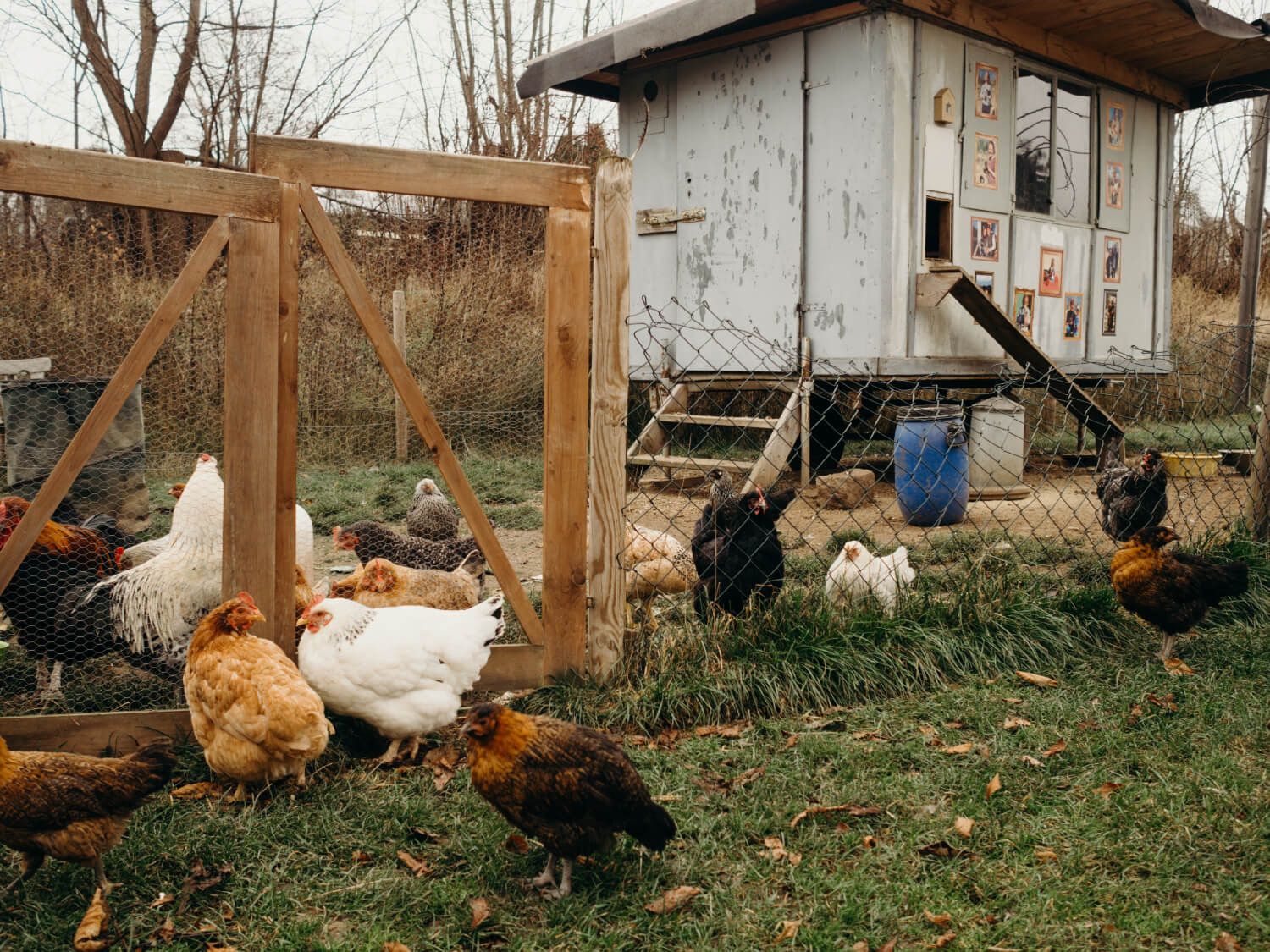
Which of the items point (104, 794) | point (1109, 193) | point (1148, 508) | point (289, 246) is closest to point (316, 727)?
point (104, 794)

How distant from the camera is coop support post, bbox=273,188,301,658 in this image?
302 cm

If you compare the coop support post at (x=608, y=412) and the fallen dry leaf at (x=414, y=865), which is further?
the coop support post at (x=608, y=412)

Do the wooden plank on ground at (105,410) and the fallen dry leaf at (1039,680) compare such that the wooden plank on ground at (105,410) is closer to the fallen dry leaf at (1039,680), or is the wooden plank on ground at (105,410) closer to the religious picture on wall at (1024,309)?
the fallen dry leaf at (1039,680)

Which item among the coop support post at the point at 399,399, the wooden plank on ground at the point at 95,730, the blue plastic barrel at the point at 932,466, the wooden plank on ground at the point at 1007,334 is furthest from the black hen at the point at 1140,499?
the coop support post at the point at 399,399

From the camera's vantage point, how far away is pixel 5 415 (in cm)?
587

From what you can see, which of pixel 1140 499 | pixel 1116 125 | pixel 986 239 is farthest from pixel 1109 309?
pixel 1140 499

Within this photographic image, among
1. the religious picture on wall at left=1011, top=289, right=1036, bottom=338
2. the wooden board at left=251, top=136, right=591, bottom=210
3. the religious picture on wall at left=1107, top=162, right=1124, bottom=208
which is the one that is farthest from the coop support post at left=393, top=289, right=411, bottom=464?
the religious picture on wall at left=1107, top=162, right=1124, bottom=208

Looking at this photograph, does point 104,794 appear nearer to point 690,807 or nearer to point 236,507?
point 236,507

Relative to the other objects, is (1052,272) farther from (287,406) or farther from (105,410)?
(105,410)

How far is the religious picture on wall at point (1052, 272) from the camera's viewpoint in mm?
8422

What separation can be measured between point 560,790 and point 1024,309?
7241 mm

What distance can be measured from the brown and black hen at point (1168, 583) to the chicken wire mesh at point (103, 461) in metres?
3.56

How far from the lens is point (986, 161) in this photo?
25.7 feet

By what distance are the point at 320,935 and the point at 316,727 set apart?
2.34ft
